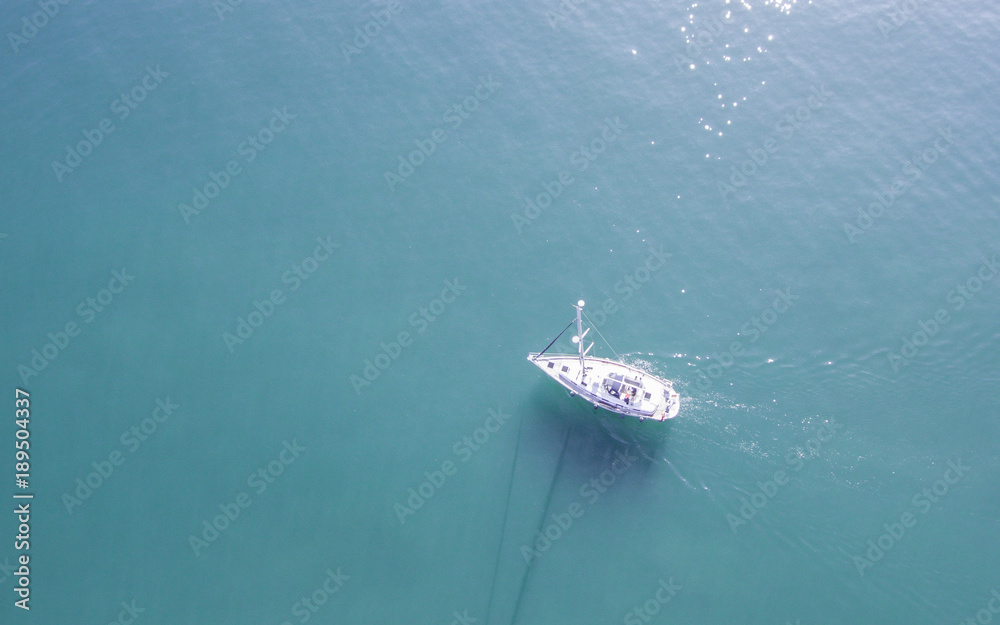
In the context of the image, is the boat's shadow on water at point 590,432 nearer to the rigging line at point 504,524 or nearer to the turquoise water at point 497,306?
the turquoise water at point 497,306

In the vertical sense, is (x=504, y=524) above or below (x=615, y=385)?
below

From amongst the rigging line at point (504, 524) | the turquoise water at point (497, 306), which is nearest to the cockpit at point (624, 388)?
the turquoise water at point (497, 306)

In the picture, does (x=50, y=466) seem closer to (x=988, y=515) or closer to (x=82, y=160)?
(x=82, y=160)

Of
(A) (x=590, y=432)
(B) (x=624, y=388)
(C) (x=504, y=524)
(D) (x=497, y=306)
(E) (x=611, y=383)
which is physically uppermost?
(B) (x=624, y=388)

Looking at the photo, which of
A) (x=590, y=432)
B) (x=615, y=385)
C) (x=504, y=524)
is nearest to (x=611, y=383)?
(x=615, y=385)

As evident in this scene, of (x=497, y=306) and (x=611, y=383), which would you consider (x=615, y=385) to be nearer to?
(x=611, y=383)

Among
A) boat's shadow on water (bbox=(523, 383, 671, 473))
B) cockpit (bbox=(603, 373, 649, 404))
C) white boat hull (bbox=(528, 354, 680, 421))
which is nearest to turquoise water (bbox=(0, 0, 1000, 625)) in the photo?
boat's shadow on water (bbox=(523, 383, 671, 473))

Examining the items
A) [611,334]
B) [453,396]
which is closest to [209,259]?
[453,396]

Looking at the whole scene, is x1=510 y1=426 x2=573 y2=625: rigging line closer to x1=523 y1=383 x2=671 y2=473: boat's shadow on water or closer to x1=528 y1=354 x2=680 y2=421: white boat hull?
x1=523 y1=383 x2=671 y2=473: boat's shadow on water
